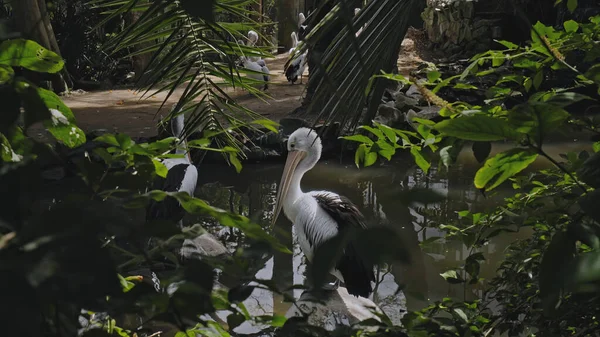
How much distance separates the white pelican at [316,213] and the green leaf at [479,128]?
80.7 inches

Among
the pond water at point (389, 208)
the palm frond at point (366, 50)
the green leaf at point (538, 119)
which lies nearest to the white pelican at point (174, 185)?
the pond water at point (389, 208)

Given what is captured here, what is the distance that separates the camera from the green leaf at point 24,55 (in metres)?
0.75

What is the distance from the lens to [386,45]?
1.50 m

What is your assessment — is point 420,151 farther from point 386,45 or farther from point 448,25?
point 448,25

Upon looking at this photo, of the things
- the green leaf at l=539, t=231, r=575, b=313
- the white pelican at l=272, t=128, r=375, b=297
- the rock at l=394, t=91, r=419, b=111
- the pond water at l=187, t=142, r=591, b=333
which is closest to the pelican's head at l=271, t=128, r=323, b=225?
the white pelican at l=272, t=128, r=375, b=297

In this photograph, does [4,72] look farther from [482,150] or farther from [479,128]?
[482,150]

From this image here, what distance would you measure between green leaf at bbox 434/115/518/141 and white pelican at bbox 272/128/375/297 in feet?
6.72

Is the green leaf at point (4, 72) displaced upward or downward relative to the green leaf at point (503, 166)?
upward

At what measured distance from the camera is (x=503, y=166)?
90 cm

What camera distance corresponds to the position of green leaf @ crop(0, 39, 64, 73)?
75cm

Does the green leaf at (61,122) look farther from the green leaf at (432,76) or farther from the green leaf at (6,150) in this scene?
the green leaf at (432,76)

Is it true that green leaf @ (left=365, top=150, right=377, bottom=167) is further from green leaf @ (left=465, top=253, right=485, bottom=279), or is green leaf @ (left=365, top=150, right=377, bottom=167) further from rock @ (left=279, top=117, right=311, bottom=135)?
rock @ (left=279, top=117, right=311, bottom=135)

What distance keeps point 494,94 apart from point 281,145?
493cm

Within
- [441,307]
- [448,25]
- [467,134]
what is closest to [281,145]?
[441,307]
